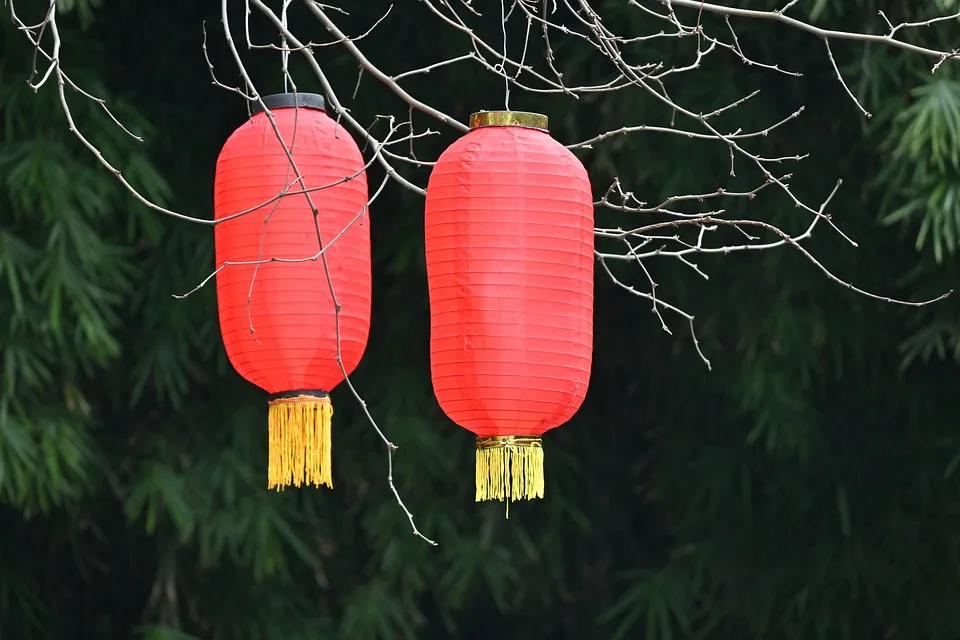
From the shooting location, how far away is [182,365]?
137 inches

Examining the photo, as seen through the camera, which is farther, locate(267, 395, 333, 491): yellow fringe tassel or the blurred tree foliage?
the blurred tree foliage

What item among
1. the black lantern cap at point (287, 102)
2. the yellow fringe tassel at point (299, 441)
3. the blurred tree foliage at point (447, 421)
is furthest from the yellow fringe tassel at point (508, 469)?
the blurred tree foliage at point (447, 421)

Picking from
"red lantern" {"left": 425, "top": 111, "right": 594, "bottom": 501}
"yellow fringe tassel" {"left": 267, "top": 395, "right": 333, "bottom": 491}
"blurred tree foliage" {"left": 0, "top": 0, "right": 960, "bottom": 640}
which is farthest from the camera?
"blurred tree foliage" {"left": 0, "top": 0, "right": 960, "bottom": 640}

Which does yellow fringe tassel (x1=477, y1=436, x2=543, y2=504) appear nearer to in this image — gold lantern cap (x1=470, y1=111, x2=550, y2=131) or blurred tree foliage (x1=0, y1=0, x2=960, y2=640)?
gold lantern cap (x1=470, y1=111, x2=550, y2=131)

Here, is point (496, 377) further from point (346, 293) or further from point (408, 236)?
point (408, 236)

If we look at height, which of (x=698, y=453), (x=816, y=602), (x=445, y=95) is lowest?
(x=816, y=602)

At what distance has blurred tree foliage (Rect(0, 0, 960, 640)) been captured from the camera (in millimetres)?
3318

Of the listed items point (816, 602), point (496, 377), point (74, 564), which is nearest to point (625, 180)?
point (816, 602)

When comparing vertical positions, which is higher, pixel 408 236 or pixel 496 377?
pixel 408 236

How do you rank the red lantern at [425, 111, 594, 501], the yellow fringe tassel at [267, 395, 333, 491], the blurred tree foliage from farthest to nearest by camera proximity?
the blurred tree foliage < the yellow fringe tassel at [267, 395, 333, 491] < the red lantern at [425, 111, 594, 501]

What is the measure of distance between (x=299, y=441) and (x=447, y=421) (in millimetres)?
1627

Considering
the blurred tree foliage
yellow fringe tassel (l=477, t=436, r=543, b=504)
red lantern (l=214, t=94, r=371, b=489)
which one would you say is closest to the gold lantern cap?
red lantern (l=214, t=94, r=371, b=489)

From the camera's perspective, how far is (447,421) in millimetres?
3645

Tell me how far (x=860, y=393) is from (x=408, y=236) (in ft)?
→ 3.59
